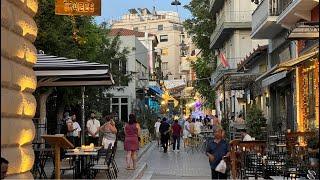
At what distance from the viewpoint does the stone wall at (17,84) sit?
913 cm

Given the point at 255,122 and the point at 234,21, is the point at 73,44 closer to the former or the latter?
the point at 255,122

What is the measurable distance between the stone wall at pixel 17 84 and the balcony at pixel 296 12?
10710 millimetres

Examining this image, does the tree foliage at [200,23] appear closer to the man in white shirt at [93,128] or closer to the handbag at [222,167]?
the man in white shirt at [93,128]

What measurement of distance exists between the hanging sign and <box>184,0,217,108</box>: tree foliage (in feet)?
145

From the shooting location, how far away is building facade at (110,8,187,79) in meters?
141

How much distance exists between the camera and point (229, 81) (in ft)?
111

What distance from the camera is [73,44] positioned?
24.7 metres

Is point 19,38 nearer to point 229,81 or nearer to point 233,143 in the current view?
point 233,143

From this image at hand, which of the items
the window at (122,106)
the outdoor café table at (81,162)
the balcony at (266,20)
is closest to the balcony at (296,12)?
the balcony at (266,20)

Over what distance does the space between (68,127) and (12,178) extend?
1333 cm

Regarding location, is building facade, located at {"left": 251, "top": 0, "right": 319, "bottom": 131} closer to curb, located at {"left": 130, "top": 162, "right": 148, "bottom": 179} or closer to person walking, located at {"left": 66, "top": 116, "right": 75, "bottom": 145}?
curb, located at {"left": 130, "top": 162, "right": 148, "bottom": 179}

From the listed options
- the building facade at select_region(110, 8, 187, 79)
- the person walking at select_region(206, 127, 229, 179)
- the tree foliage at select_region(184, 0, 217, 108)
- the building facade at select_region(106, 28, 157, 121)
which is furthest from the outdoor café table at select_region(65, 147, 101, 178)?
the building facade at select_region(110, 8, 187, 79)

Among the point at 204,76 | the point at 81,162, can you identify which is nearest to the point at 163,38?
the point at 204,76

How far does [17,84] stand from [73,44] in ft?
48.7
